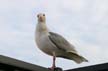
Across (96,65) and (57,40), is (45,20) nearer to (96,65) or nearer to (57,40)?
(57,40)

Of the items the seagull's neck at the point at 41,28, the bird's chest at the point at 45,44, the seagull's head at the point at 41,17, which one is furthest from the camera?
the seagull's head at the point at 41,17

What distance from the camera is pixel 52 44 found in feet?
17.8

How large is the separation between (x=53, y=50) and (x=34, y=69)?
1.97 metres

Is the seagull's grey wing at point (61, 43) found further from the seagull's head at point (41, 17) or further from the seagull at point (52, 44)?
the seagull's head at point (41, 17)

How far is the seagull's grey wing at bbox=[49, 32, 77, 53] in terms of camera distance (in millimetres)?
5465

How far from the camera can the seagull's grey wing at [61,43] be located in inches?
215

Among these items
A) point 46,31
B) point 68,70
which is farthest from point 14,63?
point 46,31

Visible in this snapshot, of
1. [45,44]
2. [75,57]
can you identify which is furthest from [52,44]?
[75,57]

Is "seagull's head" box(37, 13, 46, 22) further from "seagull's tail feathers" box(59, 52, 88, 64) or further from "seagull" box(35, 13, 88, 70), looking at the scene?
"seagull's tail feathers" box(59, 52, 88, 64)

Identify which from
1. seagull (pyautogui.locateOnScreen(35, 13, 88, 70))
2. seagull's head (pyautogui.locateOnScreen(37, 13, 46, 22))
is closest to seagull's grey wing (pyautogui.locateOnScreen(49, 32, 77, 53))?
seagull (pyautogui.locateOnScreen(35, 13, 88, 70))

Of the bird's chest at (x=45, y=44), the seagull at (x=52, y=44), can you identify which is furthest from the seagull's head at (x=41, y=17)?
the bird's chest at (x=45, y=44)

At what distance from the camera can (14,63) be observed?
123 inches

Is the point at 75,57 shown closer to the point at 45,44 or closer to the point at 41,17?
the point at 45,44

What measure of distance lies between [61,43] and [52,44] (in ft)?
0.72
